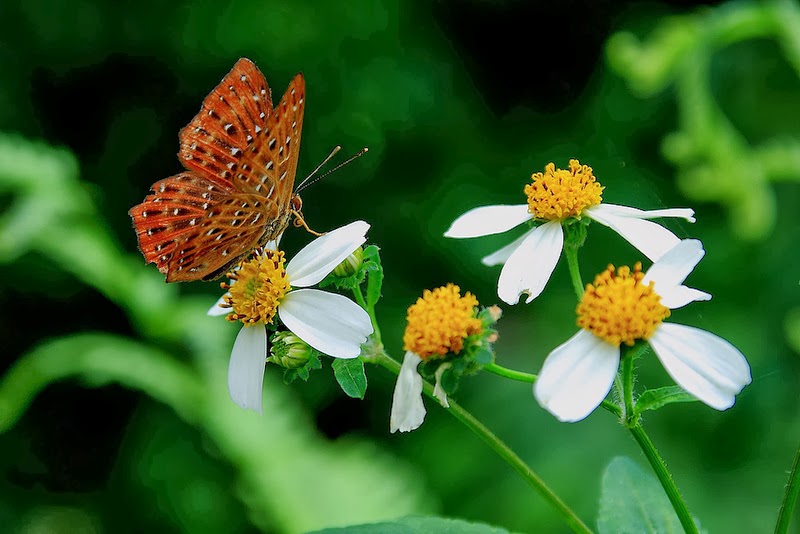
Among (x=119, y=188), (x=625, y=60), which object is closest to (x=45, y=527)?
(x=119, y=188)

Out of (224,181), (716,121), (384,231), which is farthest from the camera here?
(384,231)

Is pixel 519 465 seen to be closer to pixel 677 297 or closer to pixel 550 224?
pixel 677 297

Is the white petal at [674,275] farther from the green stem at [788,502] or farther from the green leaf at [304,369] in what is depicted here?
the green leaf at [304,369]

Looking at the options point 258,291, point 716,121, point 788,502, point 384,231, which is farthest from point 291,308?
point 716,121

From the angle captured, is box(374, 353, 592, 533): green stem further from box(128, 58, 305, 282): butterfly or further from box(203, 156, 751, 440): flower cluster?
box(128, 58, 305, 282): butterfly

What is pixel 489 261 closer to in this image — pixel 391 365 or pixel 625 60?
pixel 391 365

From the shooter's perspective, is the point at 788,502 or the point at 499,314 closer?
the point at 788,502

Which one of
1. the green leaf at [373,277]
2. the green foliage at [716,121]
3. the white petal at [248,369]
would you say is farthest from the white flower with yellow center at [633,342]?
the green foliage at [716,121]
